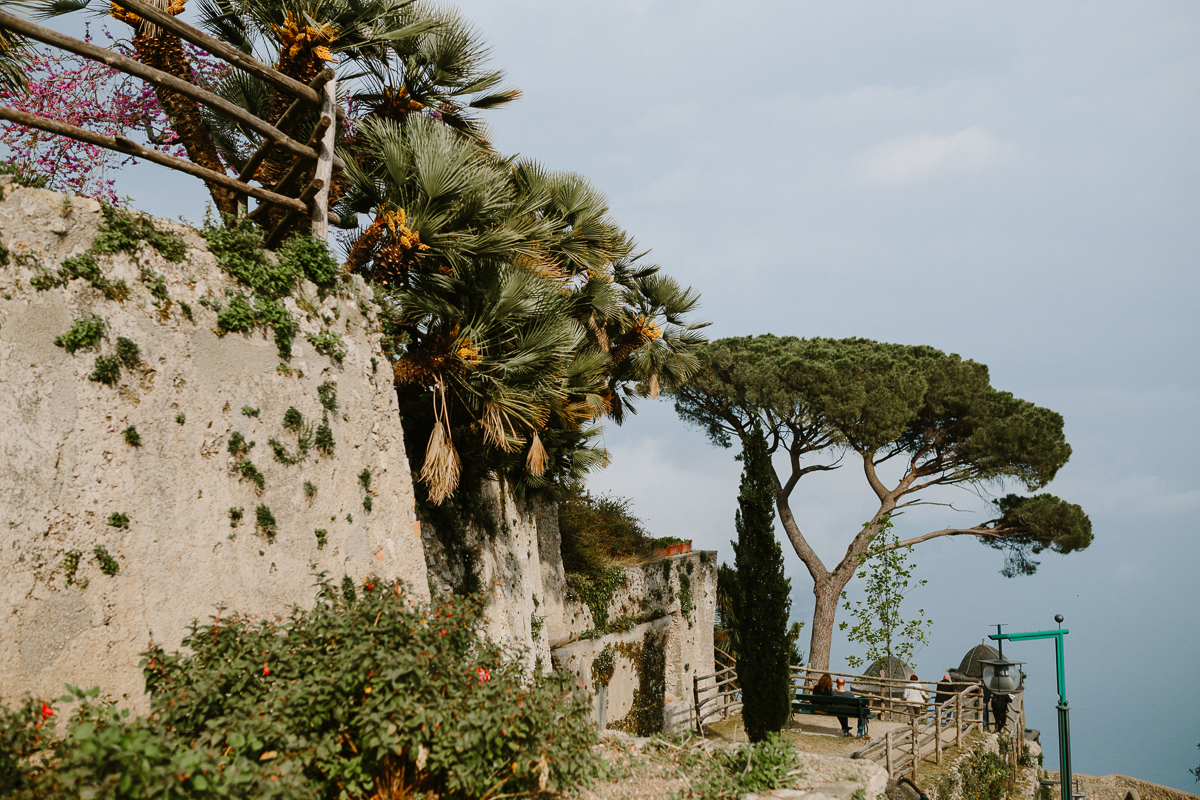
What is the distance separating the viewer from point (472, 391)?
8.59 metres

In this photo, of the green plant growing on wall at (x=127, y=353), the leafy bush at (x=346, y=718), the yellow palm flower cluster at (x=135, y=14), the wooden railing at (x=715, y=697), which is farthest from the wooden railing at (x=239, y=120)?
the wooden railing at (x=715, y=697)

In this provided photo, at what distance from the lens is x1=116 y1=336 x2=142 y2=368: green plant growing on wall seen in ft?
17.7

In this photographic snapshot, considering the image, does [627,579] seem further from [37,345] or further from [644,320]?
[37,345]

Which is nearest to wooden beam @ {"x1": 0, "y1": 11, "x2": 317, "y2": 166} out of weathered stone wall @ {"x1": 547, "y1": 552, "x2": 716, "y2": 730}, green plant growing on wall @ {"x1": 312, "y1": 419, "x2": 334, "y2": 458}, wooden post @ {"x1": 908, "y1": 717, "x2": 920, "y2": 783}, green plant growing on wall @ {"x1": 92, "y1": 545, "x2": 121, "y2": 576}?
green plant growing on wall @ {"x1": 312, "y1": 419, "x2": 334, "y2": 458}

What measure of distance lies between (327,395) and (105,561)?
7.53 ft

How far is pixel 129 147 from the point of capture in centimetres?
596

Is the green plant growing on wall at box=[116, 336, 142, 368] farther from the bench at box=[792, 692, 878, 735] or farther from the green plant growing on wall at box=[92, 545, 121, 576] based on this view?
the bench at box=[792, 692, 878, 735]

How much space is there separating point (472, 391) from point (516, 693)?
Result: 14.7 feet

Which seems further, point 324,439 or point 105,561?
point 324,439

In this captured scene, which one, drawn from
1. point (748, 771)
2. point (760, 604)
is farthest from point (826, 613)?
point (748, 771)

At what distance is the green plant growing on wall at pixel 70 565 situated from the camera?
4.88m

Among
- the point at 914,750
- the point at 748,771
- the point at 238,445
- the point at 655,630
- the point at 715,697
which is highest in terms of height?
the point at 238,445

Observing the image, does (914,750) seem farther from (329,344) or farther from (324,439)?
(329,344)

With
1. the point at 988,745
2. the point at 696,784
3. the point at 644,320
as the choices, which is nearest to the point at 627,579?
the point at 644,320
